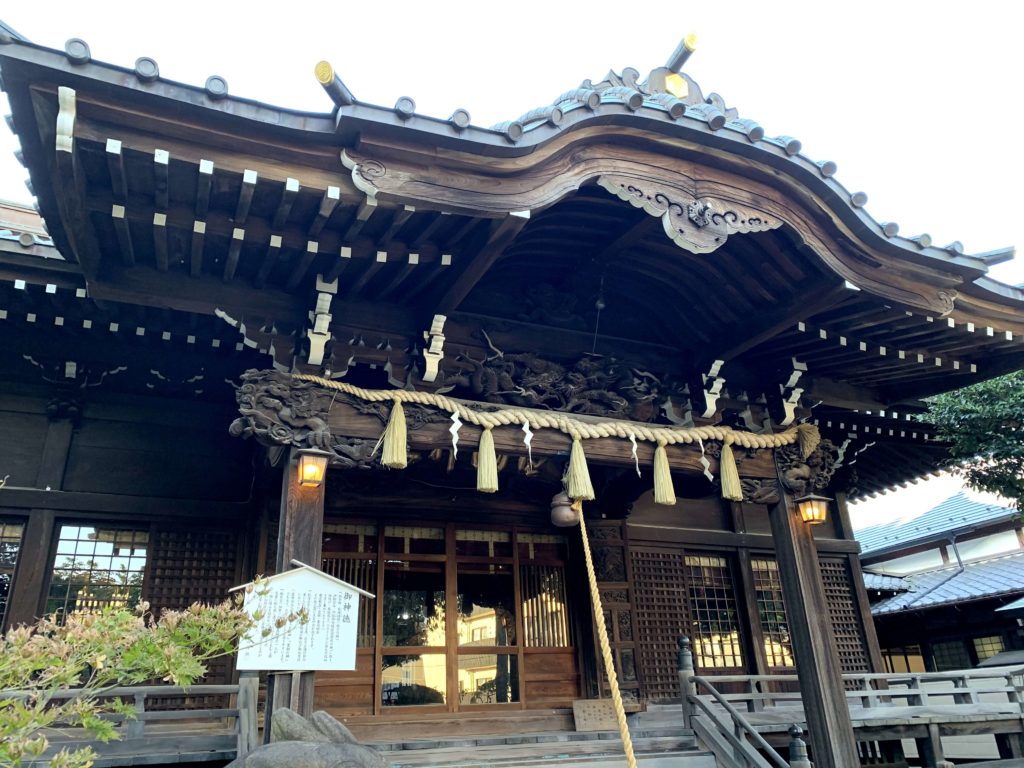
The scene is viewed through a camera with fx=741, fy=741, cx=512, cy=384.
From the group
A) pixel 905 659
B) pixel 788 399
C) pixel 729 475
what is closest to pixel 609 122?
pixel 729 475

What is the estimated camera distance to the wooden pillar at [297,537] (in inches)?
197

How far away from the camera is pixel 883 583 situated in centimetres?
1502

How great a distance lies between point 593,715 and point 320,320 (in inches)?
212

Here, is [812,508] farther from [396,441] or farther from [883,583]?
[883,583]

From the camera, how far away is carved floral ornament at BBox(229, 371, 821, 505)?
571cm

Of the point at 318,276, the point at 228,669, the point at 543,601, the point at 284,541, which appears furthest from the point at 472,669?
the point at 318,276

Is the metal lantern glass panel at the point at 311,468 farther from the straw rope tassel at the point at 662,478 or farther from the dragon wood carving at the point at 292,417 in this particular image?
the straw rope tassel at the point at 662,478

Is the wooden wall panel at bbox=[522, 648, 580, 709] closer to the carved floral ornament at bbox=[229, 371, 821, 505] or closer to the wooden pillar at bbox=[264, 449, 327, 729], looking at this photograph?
the carved floral ornament at bbox=[229, 371, 821, 505]

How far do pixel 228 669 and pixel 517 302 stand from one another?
4.64m

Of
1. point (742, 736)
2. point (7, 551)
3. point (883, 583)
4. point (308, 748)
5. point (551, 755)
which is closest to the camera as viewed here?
point (308, 748)

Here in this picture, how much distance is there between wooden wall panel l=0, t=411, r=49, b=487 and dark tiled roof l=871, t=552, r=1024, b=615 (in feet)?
51.1

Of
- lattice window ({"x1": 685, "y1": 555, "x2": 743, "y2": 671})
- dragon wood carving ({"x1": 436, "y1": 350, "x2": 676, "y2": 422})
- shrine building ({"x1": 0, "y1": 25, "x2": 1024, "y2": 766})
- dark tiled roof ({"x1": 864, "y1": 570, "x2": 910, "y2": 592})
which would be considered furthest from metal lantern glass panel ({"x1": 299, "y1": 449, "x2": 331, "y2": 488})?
dark tiled roof ({"x1": 864, "y1": 570, "x2": 910, "y2": 592})

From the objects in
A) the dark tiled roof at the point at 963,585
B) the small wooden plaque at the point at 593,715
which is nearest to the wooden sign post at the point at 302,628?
the small wooden plaque at the point at 593,715

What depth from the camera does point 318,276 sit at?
5887 millimetres
